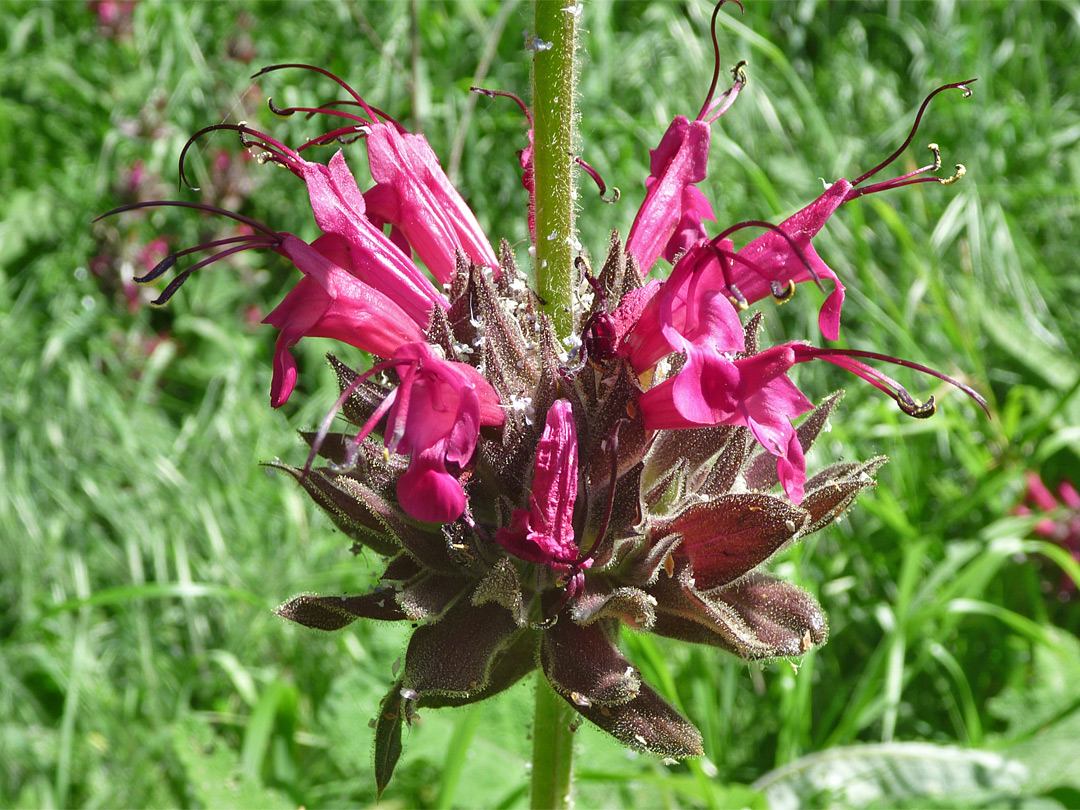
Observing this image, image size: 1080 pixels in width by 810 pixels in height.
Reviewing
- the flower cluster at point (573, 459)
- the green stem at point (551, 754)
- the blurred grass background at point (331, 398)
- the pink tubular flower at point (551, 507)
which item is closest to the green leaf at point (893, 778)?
the blurred grass background at point (331, 398)

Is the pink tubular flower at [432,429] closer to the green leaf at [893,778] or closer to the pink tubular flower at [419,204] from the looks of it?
the pink tubular flower at [419,204]

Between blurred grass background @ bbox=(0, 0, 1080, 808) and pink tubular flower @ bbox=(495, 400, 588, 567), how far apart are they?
49cm

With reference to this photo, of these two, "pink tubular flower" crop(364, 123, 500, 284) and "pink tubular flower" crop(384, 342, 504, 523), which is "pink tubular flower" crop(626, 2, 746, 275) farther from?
"pink tubular flower" crop(384, 342, 504, 523)

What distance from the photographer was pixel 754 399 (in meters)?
0.66

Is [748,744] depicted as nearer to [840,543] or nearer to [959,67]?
[840,543]

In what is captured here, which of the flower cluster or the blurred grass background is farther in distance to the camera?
the blurred grass background

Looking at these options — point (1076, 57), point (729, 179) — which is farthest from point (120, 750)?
point (1076, 57)

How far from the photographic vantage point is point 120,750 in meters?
1.92

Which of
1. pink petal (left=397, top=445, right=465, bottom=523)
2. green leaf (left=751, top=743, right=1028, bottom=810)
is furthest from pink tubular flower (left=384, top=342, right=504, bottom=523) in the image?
green leaf (left=751, top=743, right=1028, bottom=810)

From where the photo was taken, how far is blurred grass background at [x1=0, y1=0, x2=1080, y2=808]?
165 cm

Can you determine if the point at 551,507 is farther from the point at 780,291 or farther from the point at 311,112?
the point at 311,112

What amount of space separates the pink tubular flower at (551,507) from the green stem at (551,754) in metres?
0.20

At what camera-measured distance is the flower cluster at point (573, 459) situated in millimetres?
662

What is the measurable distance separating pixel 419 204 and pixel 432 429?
11.5 inches
